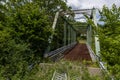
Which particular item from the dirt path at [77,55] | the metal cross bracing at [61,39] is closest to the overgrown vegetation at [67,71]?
the metal cross bracing at [61,39]

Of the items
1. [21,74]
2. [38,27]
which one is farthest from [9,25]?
[21,74]

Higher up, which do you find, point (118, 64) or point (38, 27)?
point (38, 27)

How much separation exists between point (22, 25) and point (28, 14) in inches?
28.6

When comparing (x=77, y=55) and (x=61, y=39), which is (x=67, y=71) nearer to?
(x=77, y=55)

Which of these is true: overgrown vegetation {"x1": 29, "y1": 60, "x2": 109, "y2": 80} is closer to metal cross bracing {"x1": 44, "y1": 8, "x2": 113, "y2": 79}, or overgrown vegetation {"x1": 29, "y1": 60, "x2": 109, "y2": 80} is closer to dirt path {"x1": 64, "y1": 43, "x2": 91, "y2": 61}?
metal cross bracing {"x1": 44, "y1": 8, "x2": 113, "y2": 79}

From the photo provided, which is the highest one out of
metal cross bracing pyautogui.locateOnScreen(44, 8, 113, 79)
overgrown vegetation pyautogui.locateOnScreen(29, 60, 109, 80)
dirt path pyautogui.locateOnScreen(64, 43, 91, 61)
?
metal cross bracing pyautogui.locateOnScreen(44, 8, 113, 79)

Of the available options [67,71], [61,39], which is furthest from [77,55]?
[67,71]

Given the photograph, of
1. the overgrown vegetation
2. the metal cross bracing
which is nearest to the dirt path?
the metal cross bracing

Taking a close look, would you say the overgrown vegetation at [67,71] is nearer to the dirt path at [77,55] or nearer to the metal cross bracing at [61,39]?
the metal cross bracing at [61,39]

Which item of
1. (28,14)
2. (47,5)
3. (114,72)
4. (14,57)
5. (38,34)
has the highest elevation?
(47,5)

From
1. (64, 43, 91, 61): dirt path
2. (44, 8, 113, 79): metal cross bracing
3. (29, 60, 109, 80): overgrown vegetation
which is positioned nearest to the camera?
(29, 60, 109, 80): overgrown vegetation

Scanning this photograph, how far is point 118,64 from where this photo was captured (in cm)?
977

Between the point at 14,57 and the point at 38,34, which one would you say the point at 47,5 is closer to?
the point at 38,34

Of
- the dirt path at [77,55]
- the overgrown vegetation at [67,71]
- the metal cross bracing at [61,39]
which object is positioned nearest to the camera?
the overgrown vegetation at [67,71]
